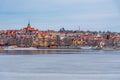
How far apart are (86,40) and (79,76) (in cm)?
4400

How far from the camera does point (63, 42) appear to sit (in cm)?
5791

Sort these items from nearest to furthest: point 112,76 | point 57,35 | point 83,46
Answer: point 112,76 → point 83,46 → point 57,35

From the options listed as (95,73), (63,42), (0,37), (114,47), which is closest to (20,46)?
(0,37)

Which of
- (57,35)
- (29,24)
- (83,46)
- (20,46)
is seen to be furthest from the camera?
(29,24)

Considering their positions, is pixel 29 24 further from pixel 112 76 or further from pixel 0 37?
pixel 112 76

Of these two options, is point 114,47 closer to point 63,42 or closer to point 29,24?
point 63,42

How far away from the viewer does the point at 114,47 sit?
54.4m

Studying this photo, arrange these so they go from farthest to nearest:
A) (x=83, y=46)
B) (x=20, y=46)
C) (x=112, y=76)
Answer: (x=83, y=46)
(x=20, y=46)
(x=112, y=76)

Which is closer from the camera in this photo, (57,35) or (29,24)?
(57,35)

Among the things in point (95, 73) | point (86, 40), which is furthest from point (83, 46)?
point (95, 73)

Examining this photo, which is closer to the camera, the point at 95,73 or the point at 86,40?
the point at 95,73

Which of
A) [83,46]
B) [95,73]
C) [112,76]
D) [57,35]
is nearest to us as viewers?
[112,76]

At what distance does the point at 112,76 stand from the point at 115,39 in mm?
44343

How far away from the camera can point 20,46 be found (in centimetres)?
5262
